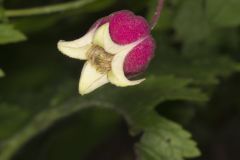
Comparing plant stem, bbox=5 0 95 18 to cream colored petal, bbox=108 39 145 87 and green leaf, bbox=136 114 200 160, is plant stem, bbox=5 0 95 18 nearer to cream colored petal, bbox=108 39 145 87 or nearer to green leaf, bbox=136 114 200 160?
green leaf, bbox=136 114 200 160

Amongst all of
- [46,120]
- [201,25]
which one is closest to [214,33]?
[201,25]

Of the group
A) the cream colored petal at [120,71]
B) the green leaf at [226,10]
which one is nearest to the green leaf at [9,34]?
the cream colored petal at [120,71]

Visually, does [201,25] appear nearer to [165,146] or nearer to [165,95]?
[165,95]

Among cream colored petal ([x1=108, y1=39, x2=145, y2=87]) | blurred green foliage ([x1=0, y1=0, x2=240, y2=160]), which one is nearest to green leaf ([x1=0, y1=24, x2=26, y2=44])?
blurred green foliage ([x1=0, y1=0, x2=240, y2=160])

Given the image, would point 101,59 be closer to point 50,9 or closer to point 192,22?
point 50,9

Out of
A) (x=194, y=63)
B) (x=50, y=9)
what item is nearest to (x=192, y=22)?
(x=194, y=63)

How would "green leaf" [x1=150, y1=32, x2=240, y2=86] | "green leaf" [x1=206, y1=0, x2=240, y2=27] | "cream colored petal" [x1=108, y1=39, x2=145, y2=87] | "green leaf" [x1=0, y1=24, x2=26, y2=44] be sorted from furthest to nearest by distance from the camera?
"green leaf" [x1=150, y1=32, x2=240, y2=86] → "green leaf" [x1=206, y1=0, x2=240, y2=27] → "green leaf" [x1=0, y1=24, x2=26, y2=44] → "cream colored petal" [x1=108, y1=39, x2=145, y2=87]
